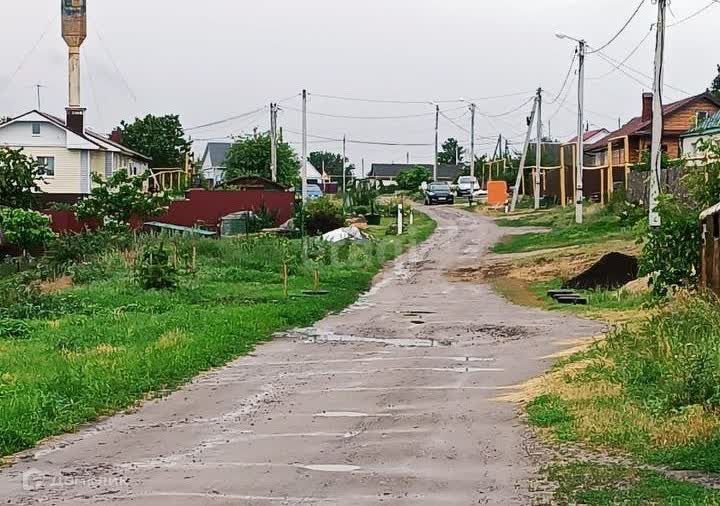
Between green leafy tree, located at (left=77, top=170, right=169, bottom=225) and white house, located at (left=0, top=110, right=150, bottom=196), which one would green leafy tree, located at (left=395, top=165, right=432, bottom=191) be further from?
green leafy tree, located at (left=77, top=170, right=169, bottom=225)

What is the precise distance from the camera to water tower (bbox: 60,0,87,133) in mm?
66688

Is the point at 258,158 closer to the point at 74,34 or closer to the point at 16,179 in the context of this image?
the point at 74,34

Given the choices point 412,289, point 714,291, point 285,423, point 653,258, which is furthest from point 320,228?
point 285,423

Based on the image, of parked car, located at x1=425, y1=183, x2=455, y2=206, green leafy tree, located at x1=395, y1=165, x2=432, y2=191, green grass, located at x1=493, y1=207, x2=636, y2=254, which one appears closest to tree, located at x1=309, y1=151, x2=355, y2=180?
green leafy tree, located at x1=395, y1=165, x2=432, y2=191

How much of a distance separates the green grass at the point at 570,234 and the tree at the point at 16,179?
1769 centimetres

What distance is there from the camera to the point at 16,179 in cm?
4247

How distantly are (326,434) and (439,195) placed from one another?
62.3 m

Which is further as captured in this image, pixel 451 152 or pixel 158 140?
pixel 451 152

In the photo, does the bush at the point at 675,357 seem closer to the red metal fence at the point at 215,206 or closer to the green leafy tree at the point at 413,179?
the red metal fence at the point at 215,206

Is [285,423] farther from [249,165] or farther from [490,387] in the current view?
[249,165]

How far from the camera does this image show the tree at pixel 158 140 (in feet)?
282

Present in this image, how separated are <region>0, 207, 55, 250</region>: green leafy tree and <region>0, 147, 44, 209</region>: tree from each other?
4062 mm

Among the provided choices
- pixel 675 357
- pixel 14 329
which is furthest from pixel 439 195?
pixel 675 357

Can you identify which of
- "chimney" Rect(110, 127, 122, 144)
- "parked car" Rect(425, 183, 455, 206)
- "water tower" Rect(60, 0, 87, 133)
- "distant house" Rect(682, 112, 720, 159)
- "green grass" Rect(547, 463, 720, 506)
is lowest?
"green grass" Rect(547, 463, 720, 506)
